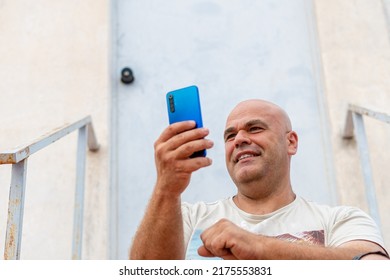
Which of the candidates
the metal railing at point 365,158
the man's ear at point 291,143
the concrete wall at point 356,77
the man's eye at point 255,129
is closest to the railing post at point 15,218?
the man's eye at point 255,129

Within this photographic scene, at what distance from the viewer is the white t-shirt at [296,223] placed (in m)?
1.61

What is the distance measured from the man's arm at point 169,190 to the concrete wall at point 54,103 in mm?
828

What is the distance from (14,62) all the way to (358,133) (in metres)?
1.71

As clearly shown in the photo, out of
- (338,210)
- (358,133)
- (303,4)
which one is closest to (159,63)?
(303,4)

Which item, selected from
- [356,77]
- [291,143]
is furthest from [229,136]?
[356,77]

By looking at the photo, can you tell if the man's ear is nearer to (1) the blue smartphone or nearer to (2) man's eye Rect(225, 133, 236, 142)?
(2) man's eye Rect(225, 133, 236, 142)

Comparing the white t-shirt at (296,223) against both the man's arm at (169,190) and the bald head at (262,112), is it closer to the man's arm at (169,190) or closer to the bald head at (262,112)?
the man's arm at (169,190)

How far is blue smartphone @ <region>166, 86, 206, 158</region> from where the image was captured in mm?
1427

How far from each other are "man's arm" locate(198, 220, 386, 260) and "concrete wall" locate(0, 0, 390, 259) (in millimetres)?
1051

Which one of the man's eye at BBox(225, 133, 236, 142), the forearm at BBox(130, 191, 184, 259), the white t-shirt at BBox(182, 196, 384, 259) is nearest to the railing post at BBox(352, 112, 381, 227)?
the white t-shirt at BBox(182, 196, 384, 259)

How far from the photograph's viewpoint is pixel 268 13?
2857 mm

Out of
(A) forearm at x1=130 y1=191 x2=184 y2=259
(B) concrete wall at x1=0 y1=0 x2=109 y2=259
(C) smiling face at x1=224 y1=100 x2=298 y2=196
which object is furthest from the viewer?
(B) concrete wall at x1=0 y1=0 x2=109 y2=259
